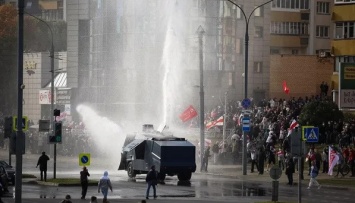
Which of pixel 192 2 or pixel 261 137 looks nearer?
pixel 261 137

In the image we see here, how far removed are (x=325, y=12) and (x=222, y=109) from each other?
40.8 metres

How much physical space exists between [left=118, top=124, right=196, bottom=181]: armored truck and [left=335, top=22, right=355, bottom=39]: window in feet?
95.2

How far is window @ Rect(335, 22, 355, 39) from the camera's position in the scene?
8975 centimetres

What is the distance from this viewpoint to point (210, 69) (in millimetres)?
109125

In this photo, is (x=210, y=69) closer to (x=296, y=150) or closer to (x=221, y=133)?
(x=221, y=133)

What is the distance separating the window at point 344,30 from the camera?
89.8m

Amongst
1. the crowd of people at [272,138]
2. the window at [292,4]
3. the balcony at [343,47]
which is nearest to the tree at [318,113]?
A: the crowd of people at [272,138]

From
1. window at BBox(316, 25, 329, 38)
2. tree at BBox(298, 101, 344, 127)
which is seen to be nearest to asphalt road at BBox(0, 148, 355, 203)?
tree at BBox(298, 101, 344, 127)

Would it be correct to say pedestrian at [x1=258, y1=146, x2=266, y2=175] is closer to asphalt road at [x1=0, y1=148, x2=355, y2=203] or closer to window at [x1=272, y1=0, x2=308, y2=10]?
asphalt road at [x1=0, y1=148, x2=355, y2=203]

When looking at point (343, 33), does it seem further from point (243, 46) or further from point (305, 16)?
point (305, 16)

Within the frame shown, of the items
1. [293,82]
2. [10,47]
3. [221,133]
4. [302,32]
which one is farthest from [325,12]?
[221,133]

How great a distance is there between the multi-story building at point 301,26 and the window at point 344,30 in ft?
102

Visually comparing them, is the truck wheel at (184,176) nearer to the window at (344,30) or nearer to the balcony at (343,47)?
the balcony at (343,47)

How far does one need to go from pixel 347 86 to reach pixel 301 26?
65.3 metres
